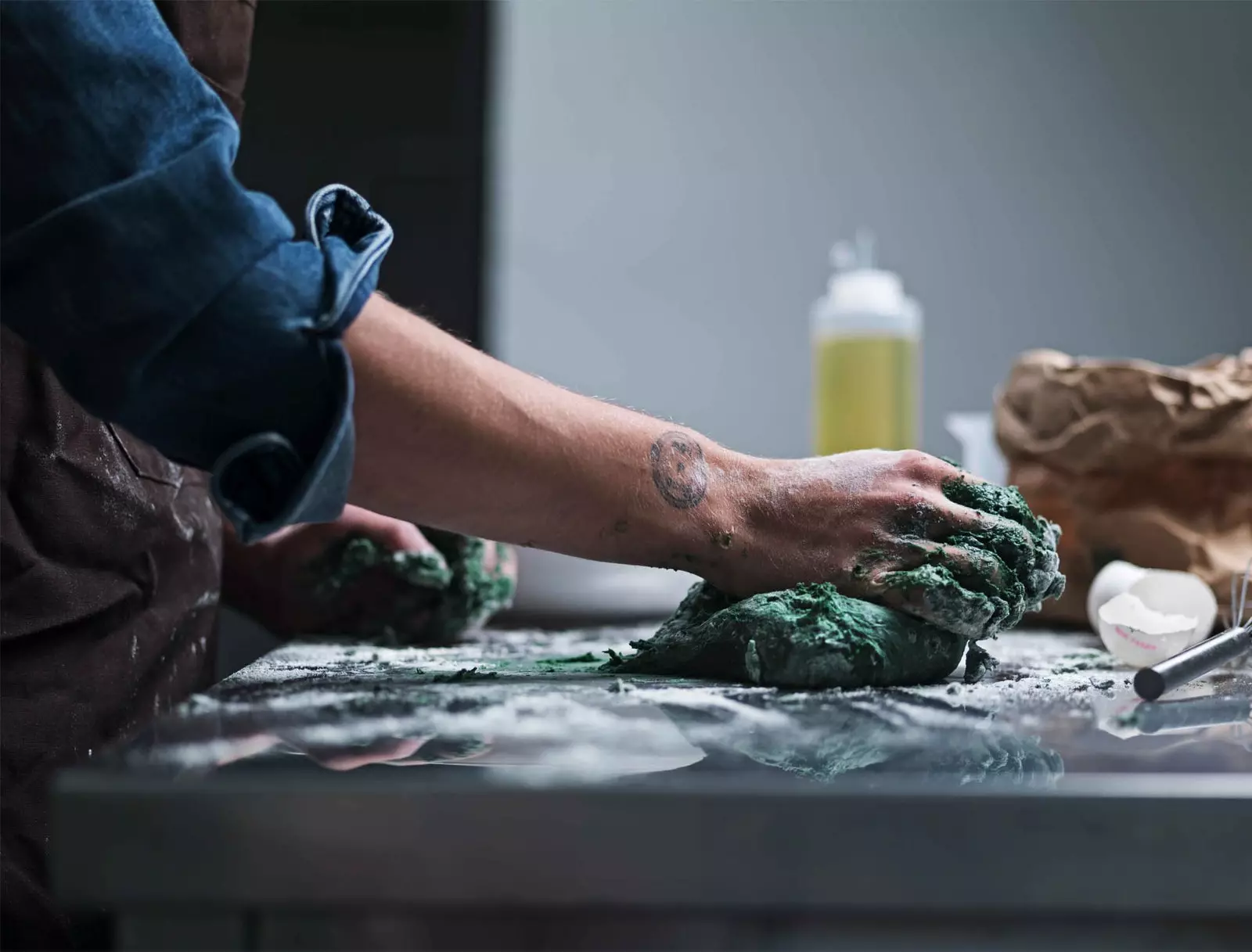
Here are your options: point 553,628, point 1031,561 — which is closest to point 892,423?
point 553,628

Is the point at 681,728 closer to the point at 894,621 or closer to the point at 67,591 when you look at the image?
the point at 894,621

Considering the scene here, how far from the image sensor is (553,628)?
109 centimetres

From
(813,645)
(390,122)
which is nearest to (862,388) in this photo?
(390,122)

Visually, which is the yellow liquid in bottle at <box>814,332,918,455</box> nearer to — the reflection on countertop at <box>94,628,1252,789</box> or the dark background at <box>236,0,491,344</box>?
the dark background at <box>236,0,491,344</box>

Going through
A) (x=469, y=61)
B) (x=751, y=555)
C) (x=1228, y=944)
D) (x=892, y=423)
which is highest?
(x=469, y=61)

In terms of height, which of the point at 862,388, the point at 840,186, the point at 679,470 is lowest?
the point at 679,470

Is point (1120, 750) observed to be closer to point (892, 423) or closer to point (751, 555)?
point (751, 555)

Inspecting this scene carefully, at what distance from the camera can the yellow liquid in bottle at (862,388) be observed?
171cm

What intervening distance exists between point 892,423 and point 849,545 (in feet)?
3.60

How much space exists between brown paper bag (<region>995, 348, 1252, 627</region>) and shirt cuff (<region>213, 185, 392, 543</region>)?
75cm

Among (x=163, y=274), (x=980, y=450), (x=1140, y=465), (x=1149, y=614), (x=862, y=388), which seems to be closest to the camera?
(x=163, y=274)

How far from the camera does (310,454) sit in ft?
1.80

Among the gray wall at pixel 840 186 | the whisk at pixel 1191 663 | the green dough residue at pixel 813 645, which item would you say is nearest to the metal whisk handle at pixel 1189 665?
the whisk at pixel 1191 663

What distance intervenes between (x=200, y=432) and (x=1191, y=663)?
53 centimetres
